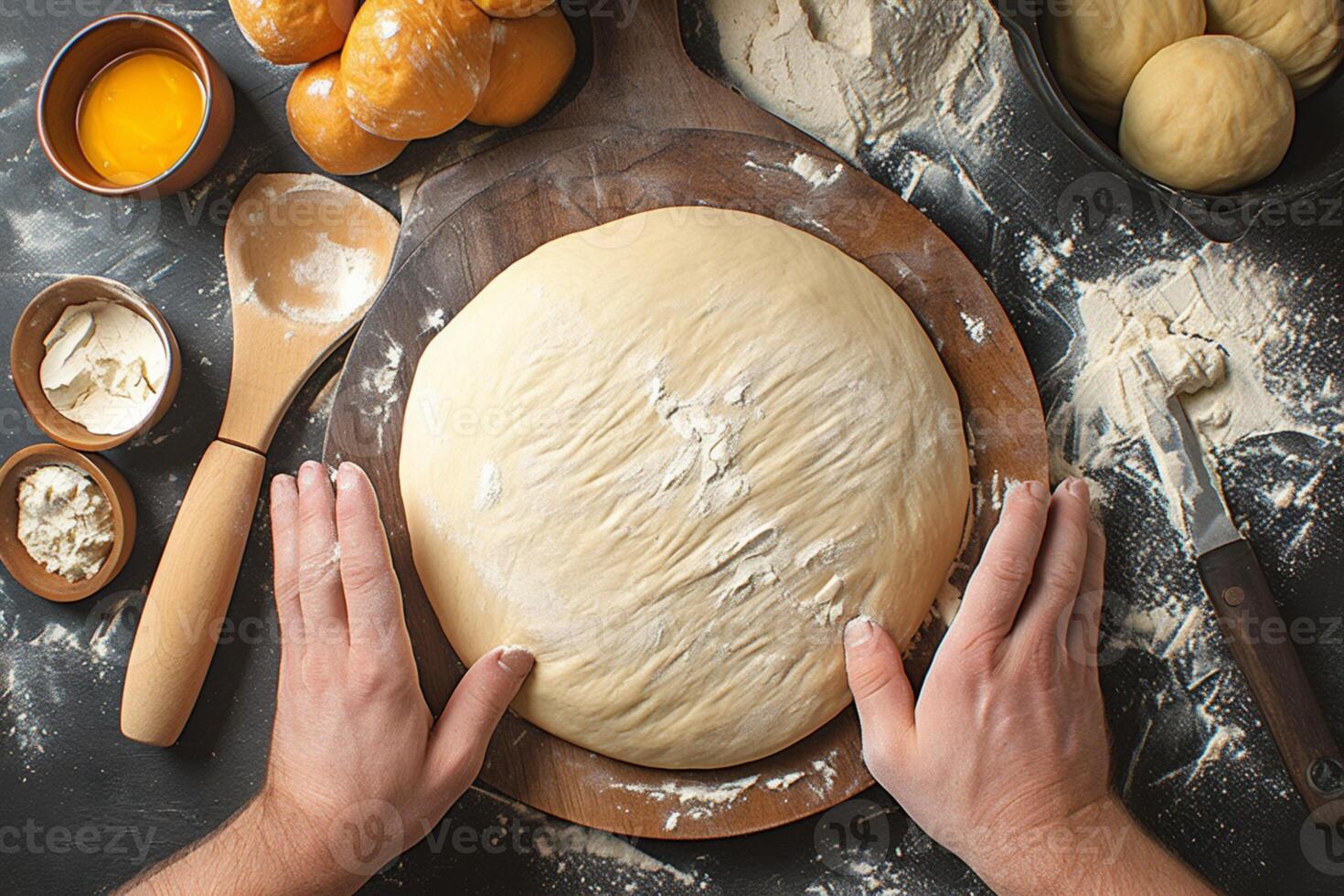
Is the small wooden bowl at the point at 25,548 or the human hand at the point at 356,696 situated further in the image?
the small wooden bowl at the point at 25,548

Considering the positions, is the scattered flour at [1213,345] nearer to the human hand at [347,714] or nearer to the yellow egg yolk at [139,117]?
the human hand at [347,714]

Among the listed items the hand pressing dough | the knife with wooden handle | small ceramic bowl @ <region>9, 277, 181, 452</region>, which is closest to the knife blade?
the knife with wooden handle

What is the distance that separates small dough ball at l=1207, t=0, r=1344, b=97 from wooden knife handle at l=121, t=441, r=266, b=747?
145 centimetres

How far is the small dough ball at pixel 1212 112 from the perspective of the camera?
45.6 inches

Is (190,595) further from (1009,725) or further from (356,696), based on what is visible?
(1009,725)

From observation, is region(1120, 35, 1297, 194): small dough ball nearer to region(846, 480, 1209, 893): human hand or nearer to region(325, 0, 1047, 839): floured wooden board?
region(325, 0, 1047, 839): floured wooden board

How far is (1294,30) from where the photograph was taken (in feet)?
3.95

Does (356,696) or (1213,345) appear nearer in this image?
(356,696)

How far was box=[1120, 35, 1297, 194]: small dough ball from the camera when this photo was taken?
1157 mm

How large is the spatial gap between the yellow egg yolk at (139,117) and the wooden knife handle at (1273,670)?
155cm

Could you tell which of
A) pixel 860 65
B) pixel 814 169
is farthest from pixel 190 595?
pixel 860 65

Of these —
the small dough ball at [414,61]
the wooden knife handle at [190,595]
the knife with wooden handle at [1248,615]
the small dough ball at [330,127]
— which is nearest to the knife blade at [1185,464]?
the knife with wooden handle at [1248,615]

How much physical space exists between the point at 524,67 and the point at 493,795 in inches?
39.6

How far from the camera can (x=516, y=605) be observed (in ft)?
3.75
